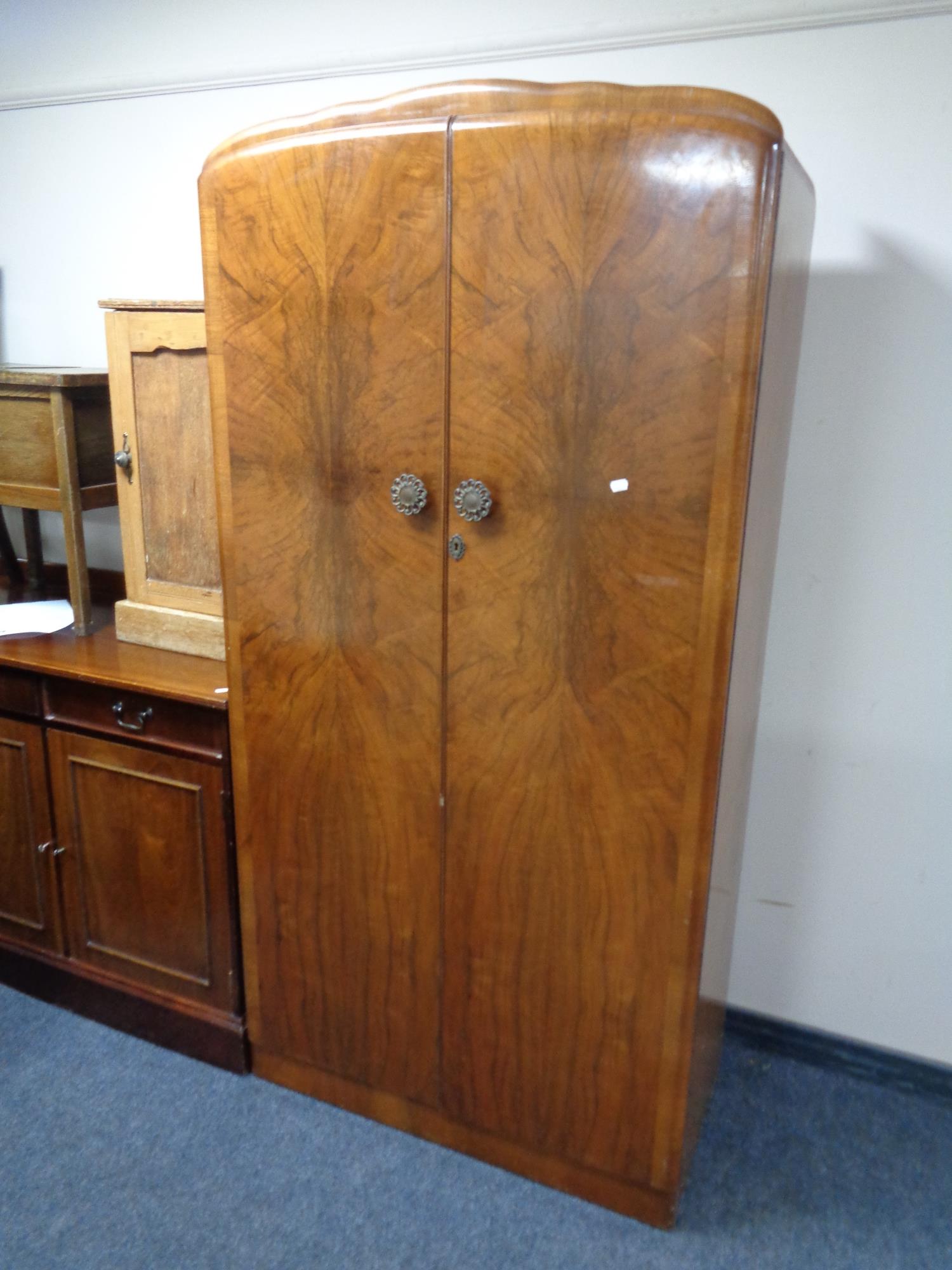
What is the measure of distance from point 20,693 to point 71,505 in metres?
0.39

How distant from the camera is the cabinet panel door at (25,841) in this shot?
6.08 feet

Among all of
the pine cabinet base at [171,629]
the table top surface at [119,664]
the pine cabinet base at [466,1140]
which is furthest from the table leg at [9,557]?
the pine cabinet base at [466,1140]

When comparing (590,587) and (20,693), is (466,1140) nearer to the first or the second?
(590,587)

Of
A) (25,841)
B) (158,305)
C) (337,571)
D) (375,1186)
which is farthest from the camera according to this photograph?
(25,841)

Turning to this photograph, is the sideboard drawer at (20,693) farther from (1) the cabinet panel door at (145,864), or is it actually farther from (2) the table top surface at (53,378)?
(2) the table top surface at (53,378)

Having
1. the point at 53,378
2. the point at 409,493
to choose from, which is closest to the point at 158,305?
A: the point at 53,378

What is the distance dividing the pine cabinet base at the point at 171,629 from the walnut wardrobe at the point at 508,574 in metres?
0.24

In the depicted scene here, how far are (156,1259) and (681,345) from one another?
5.19 feet

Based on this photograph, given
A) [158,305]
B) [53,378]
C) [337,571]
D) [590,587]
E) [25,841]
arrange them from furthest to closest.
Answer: [25,841], [53,378], [158,305], [337,571], [590,587]

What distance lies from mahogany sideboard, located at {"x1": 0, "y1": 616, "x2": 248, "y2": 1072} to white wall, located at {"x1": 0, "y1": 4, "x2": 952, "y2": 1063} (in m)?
0.92

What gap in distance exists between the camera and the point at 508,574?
1320 mm

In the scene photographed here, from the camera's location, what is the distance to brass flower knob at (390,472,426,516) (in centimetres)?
133

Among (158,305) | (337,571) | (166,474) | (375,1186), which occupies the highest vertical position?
(158,305)

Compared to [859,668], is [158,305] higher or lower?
higher
